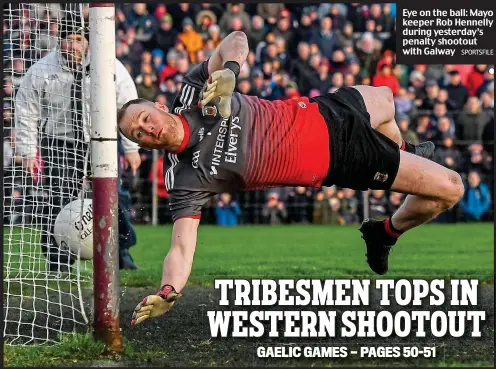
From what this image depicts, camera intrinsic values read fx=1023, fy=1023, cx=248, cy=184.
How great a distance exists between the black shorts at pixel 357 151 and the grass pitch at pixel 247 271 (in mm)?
1277

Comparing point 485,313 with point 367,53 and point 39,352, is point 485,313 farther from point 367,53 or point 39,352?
point 367,53

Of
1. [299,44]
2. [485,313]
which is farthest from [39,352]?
[299,44]

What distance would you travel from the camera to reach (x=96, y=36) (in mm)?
6855

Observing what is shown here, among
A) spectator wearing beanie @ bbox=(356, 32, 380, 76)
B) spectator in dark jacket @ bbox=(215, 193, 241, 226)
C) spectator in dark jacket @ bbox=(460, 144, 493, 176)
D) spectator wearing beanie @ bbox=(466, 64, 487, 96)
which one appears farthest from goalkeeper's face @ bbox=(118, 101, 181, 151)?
spectator wearing beanie @ bbox=(466, 64, 487, 96)

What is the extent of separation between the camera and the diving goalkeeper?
6.99 metres

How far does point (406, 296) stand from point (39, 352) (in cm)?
319

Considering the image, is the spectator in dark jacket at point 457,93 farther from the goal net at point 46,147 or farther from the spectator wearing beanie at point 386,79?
the goal net at point 46,147

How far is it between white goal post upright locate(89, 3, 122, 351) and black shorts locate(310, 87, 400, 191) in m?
1.70

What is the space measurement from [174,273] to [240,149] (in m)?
1.03

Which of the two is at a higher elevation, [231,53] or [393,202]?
[231,53]

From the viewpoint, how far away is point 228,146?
7289mm

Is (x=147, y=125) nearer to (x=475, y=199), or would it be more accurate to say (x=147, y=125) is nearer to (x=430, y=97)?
(x=430, y=97)

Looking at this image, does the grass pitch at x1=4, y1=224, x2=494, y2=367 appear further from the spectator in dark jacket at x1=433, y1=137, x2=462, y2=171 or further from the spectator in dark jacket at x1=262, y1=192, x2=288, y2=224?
the spectator in dark jacket at x1=433, y1=137, x2=462, y2=171

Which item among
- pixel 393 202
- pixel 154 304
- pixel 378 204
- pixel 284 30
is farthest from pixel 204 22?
pixel 154 304
